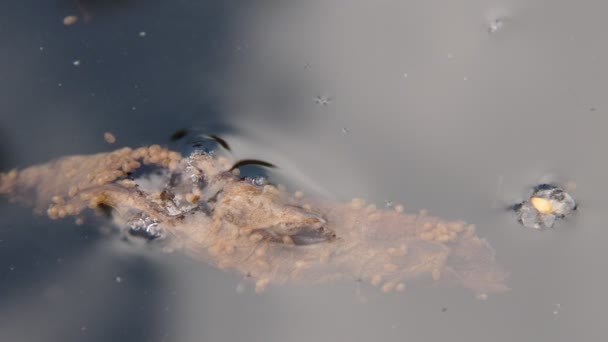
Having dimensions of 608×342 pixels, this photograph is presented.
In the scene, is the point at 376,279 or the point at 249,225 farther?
the point at 376,279

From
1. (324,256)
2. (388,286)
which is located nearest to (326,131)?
(324,256)

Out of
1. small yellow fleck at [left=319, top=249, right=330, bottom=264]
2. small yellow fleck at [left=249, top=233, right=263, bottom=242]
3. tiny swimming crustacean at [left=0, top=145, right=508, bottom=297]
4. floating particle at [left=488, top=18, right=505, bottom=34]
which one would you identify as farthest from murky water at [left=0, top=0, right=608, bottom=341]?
small yellow fleck at [left=249, top=233, right=263, bottom=242]

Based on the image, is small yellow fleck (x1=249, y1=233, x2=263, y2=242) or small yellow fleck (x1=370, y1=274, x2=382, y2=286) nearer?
small yellow fleck (x1=249, y1=233, x2=263, y2=242)

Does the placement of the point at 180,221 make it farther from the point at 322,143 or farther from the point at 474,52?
the point at 474,52

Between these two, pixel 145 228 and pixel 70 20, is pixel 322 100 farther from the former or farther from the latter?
pixel 70 20

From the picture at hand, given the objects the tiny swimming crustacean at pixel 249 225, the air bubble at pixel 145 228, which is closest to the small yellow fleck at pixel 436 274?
the tiny swimming crustacean at pixel 249 225

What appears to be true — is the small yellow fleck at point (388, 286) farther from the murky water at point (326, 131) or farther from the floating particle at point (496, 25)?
the floating particle at point (496, 25)

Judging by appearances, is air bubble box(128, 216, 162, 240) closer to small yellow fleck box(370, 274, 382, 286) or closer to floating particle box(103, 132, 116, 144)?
floating particle box(103, 132, 116, 144)
